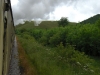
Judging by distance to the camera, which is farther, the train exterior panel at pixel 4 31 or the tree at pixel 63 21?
the tree at pixel 63 21

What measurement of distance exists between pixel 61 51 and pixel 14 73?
1262cm

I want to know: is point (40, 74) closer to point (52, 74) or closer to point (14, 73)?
point (52, 74)

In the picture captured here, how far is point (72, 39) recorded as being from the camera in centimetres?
6825

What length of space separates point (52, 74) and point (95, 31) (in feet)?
183

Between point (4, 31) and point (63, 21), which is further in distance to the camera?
point (63, 21)

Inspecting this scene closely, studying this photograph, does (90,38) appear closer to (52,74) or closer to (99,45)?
(99,45)

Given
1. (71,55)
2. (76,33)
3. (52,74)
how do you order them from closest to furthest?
(52,74) < (71,55) < (76,33)

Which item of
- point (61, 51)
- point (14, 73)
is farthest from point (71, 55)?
point (14, 73)

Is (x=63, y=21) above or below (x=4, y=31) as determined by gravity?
above

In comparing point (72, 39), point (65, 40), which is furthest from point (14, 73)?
point (65, 40)

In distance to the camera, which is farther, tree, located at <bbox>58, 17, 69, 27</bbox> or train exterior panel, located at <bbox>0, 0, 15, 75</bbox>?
tree, located at <bbox>58, 17, 69, 27</bbox>

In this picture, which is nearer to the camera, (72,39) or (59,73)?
(59,73)

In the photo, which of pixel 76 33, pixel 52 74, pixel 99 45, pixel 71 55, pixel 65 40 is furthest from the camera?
pixel 65 40

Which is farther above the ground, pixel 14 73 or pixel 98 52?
pixel 14 73
